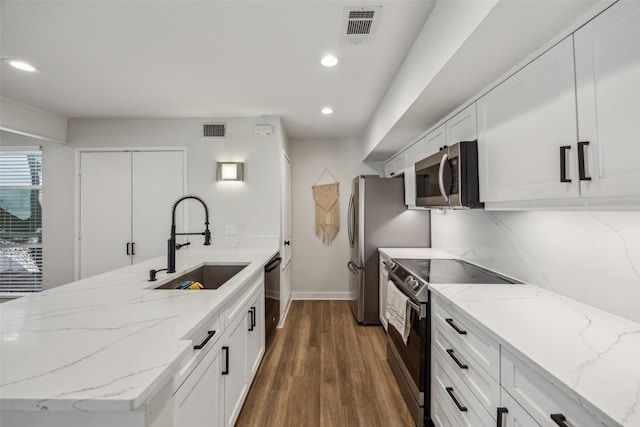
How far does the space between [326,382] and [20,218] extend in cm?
439

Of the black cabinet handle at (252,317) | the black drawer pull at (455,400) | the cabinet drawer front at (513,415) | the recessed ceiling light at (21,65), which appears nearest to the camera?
the cabinet drawer front at (513,415)

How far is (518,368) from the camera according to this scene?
95cm

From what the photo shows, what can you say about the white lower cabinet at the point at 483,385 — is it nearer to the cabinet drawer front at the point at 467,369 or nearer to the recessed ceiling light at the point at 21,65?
the cabinet drawer front at the point at 467,369

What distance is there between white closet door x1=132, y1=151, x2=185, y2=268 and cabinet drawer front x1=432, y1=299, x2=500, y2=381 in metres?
2.98

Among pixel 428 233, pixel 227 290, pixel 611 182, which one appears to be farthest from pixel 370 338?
pixel 611 182

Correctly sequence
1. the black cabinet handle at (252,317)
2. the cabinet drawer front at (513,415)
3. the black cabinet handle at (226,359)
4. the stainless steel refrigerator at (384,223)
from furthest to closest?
the stainless steel refrigerator at (384,223), the black cabinet handle at (252,317), the black cabinet handle at (226,359), the cabinet drawer front at (513,415)

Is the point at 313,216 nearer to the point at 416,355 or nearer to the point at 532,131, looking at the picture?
the point at 416,355

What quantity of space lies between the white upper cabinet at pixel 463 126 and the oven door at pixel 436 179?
0.15 meters

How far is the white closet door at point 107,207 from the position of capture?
11.3 ft

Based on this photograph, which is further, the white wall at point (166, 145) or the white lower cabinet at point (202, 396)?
the white wall at point (166, 145)

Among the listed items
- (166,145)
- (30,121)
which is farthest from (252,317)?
(30,121)

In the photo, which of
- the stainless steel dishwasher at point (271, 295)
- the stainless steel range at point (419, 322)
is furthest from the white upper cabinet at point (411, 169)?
the stainless steel dishwasher at point (271, 295)

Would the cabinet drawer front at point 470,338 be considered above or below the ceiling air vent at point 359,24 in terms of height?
below

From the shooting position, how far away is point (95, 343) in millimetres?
854
